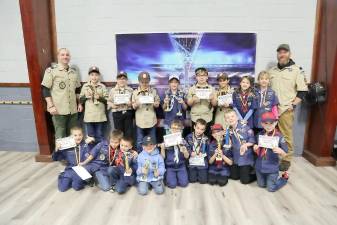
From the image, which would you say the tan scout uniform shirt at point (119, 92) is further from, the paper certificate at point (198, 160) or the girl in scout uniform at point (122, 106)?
the paper certificate at point (198, 160)

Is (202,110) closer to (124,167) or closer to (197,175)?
(197,175)

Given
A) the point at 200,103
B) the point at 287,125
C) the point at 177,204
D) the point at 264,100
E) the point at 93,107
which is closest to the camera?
the point at 177,204

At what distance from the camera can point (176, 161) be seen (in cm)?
315

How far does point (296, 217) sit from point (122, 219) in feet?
5.02

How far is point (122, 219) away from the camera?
8.34 ft

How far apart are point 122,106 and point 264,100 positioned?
66.6 inches

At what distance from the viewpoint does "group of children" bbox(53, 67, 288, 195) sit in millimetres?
3025

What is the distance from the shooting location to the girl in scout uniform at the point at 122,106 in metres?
3.57

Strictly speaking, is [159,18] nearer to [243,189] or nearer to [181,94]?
[181,94]

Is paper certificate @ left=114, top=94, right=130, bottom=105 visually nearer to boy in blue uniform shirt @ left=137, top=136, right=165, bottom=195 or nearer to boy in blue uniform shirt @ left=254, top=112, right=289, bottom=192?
boy in blue uniform shirt @ left=137, top=136, right=165, bottom=195

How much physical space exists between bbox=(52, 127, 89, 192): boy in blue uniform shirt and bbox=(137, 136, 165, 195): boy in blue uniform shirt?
2.13 feet

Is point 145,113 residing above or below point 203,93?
below

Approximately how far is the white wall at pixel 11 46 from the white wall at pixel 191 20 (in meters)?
0.56

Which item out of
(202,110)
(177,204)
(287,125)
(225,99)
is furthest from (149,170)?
(287,125)
